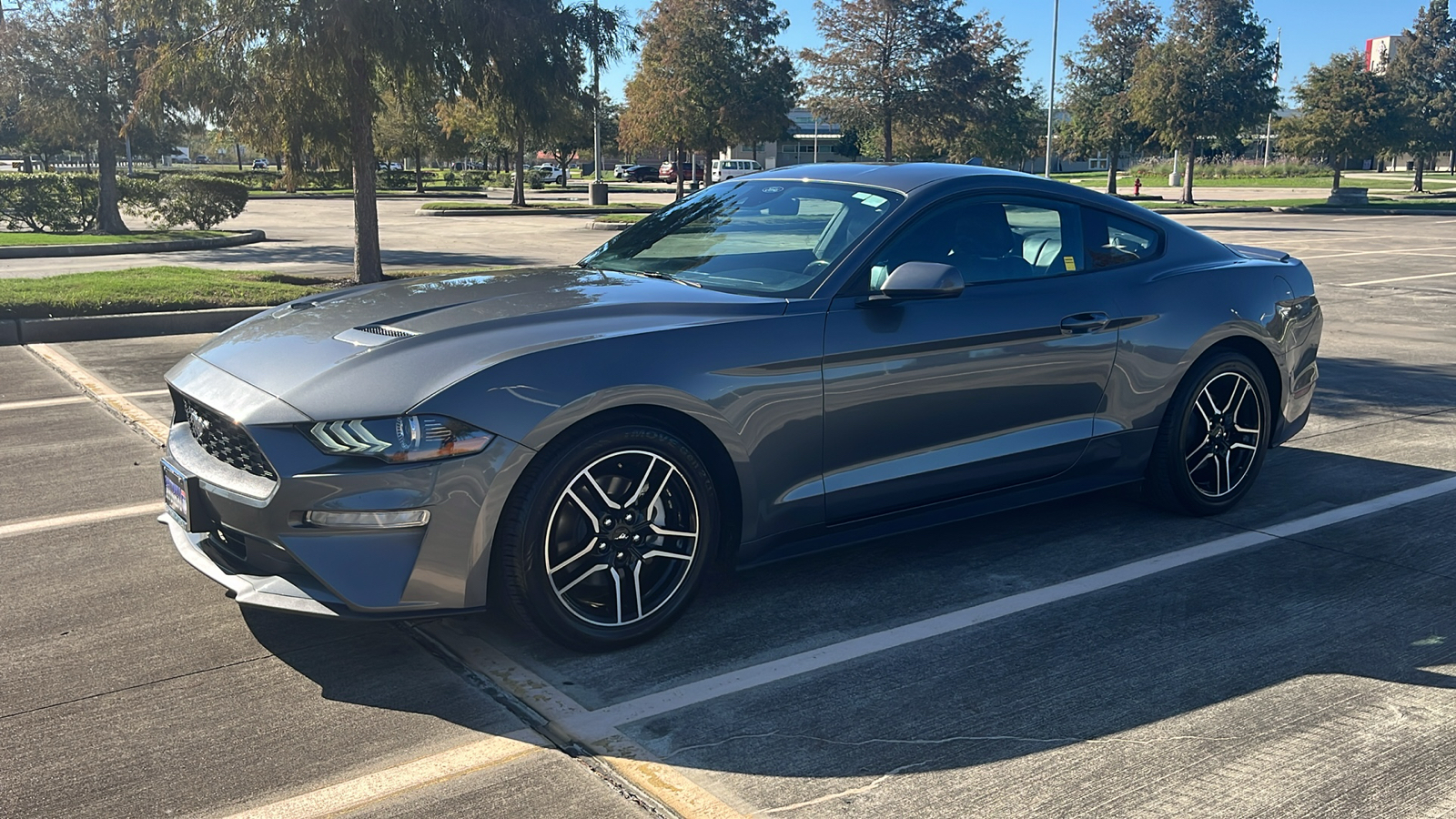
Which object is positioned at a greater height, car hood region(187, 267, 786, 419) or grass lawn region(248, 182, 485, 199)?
grass lawn region(248, 182, 485, 199)

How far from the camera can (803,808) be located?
303 cm

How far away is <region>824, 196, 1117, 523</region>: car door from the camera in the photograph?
4328 millimetres

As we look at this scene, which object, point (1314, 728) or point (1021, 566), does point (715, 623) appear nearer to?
point (1021, 566)

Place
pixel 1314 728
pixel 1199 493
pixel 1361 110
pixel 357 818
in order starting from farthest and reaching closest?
pixel 1361 110, pixel 1199 493, pixel 1314 728, pixel 357 818

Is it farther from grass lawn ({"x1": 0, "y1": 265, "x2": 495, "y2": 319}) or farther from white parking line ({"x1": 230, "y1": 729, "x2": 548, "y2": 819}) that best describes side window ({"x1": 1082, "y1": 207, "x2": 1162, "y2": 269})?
grass lawn ({"x1": 0, "y1": 265, "x2": 495, "y2": 319})

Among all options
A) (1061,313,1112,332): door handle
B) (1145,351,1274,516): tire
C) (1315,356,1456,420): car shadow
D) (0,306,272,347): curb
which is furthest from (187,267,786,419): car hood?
(0,306,272,347): curb

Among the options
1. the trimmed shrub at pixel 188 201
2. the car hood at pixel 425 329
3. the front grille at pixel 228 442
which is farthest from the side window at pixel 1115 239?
the trimmed shrub at pixel 188 201

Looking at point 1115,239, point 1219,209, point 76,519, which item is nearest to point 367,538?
point 76,519

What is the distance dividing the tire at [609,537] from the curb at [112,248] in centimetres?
1958

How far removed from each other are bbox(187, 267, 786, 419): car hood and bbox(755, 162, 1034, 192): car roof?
0.92 metres

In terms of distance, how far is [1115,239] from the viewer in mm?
5266

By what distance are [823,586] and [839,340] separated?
39.9 inches

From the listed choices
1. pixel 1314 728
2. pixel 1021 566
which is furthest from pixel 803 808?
pixel 1021 566

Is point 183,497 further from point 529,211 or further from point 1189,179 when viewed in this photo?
point 1189,179
